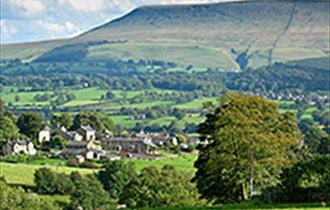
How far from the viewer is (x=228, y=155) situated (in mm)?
35688

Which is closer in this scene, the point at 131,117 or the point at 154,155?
the point at 154,155

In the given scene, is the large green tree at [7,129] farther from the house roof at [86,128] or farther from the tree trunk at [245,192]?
the tree trunk at [245,192]

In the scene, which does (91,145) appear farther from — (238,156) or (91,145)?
(238,156)

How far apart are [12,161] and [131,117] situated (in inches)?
2870

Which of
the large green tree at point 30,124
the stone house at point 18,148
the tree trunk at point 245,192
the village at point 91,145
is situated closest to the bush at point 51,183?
the village at point 91,145

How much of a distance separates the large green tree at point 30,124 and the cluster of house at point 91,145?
88 cm

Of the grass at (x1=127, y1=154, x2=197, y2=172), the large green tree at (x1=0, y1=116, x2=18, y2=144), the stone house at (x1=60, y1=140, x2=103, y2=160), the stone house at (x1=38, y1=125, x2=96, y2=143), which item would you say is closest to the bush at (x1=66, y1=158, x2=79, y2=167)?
the stone house at (x1=60, y1=140, x2=103, y2=160)

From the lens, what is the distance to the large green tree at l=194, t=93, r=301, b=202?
117ft

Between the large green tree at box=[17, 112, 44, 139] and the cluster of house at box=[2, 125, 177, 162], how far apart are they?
879 millimetres

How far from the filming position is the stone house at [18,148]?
298ft

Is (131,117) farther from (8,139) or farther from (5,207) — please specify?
(5,207)

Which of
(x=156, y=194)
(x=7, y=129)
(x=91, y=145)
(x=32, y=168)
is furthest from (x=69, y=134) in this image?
(x=156, y=194)

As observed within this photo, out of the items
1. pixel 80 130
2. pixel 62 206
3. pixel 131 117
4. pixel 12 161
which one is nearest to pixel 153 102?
pixel 131 117

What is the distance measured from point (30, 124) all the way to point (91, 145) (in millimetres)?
9721
